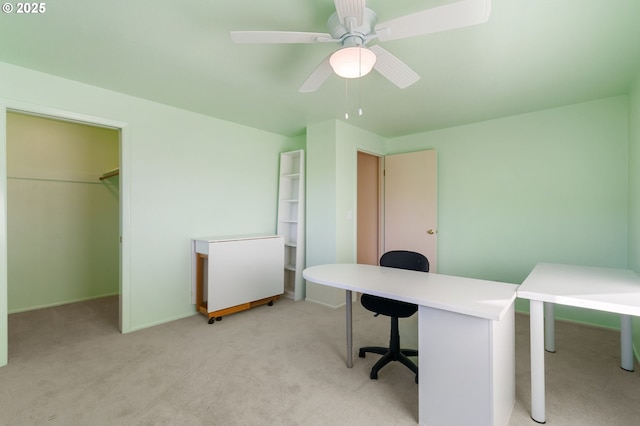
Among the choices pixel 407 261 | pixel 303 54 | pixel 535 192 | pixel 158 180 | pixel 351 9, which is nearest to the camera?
pixel 351 9

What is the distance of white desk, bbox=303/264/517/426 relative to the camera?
1382 mm

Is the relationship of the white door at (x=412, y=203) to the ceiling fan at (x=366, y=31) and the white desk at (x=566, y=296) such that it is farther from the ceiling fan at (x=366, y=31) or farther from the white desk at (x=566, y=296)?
the ceiling fan at (x=366, y=31)

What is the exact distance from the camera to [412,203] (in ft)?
13.4

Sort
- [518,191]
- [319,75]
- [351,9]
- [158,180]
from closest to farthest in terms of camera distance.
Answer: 1. [351,9]
2. [319,75]
3. [158,180]
4. [518,191]

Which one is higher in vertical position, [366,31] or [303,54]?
[303,54]

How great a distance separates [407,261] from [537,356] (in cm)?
106

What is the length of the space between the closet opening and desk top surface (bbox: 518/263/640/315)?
3.65m

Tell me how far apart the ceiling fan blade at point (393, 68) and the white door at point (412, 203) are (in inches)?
87.3

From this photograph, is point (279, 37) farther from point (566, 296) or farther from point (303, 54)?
point (566, 296)

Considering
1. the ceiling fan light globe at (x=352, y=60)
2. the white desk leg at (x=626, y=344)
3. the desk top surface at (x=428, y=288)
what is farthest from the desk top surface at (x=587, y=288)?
the ceiling fan light globe at (x=352, y=60)

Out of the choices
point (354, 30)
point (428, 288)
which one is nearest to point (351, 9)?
point (354, 30)

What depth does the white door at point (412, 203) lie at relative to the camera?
154 inches

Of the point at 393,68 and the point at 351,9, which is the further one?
the point at 393,68

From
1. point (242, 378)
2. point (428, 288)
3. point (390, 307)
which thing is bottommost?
point (242, 378)
